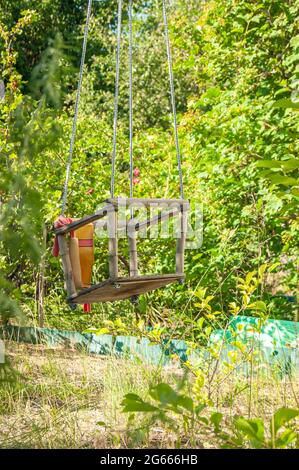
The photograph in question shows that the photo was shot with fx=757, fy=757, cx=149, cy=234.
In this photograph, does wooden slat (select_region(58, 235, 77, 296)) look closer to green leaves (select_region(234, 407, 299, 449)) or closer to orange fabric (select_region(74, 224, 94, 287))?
orange fabric (select_region(74, 224, 94, 287))

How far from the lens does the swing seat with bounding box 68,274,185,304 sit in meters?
3.12

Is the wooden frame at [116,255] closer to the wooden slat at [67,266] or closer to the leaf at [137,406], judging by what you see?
the wooden slat at [67,266]

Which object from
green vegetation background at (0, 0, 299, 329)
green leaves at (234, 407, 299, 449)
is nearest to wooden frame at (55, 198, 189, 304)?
green vegetation background at (0, 0, 299, 329)

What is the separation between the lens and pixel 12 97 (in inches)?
230

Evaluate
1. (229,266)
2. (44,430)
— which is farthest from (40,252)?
(229,266)

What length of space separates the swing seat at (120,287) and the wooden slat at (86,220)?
268mm

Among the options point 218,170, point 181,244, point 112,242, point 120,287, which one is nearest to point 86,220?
point 112,242

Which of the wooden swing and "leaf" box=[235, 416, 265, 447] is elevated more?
the wooden swing

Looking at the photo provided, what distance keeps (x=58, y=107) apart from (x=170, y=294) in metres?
4.71

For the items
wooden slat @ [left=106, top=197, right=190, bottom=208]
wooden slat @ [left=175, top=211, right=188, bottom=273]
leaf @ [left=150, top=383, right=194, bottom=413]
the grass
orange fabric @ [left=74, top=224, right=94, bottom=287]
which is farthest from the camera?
orange fabric @ [left=74, top=224, right=94, bottom=287]

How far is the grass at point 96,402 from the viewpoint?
322 centimetres

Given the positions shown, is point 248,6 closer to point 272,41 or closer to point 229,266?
point 272,41

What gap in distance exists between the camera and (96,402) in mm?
3979

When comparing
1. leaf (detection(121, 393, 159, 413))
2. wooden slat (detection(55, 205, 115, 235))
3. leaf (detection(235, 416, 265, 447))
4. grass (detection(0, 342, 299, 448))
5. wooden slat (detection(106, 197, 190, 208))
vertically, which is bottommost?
grass (detection(0, 342, 299, 448))
